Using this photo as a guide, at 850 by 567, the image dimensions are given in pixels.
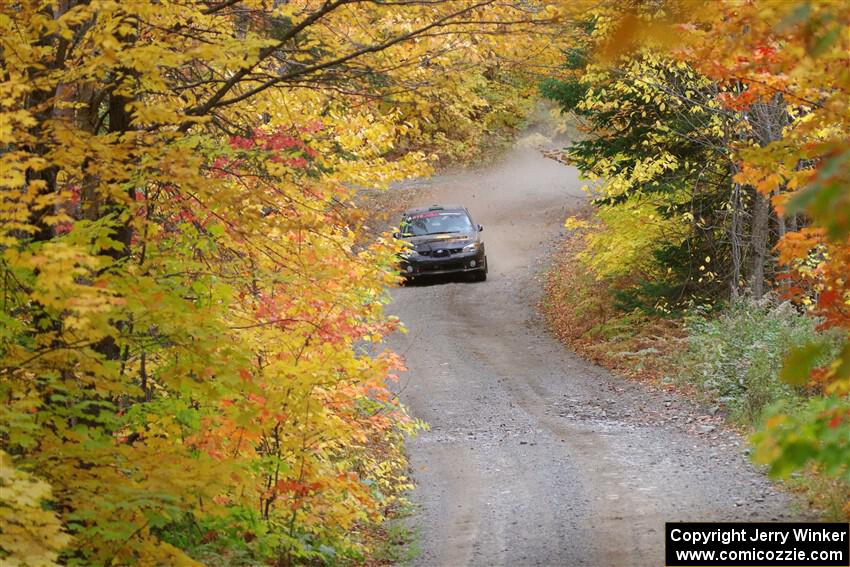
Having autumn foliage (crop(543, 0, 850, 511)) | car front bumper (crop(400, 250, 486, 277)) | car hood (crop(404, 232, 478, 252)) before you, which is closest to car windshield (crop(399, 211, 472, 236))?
car hood (crop(404, 232, 478, 252))

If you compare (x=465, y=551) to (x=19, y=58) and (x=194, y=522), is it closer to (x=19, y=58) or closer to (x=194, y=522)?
(x=194, y=522)

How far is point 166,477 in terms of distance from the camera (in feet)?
19.4

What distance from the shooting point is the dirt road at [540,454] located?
29.6 feet

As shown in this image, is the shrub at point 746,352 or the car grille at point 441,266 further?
the car grille at point 441,266

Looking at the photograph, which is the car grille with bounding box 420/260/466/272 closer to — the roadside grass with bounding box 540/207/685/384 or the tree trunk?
the roadside grass with bounding box 540/207/685/384

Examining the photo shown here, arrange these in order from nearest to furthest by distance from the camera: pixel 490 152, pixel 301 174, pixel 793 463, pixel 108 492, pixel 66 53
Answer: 1. pixel 793 463
2. pixel 108 492
3. pixel 66 53
4. pixel 301 174
5. pixel 490 152

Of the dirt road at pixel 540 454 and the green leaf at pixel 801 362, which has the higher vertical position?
the green leaf at pixel 801 362

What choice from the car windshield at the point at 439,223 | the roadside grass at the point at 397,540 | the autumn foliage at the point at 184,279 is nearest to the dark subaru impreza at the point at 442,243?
the car windshield at the point at 439,223

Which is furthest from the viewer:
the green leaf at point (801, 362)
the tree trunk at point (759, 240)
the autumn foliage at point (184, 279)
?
the tree trunk at point (759, 240)

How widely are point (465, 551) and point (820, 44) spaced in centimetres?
704

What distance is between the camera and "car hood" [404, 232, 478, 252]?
2445cm

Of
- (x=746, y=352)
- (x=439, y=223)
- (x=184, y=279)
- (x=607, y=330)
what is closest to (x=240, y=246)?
(x=184, y=279)

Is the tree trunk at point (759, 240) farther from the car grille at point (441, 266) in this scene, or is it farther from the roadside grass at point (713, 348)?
the car grille at point (441, 266)

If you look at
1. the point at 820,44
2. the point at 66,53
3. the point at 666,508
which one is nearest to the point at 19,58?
the point at 66,53
